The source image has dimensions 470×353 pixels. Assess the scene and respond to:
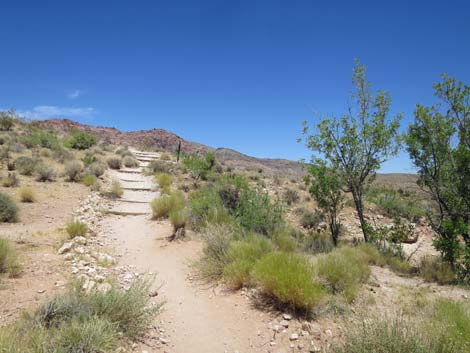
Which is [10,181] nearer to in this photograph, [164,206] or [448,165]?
[164,206]

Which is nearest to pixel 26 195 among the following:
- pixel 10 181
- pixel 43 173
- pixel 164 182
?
pixel 10 181

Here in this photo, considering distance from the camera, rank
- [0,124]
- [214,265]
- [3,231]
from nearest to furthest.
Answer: [214,265], [3,231], [0,124]

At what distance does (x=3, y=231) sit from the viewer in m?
5.67

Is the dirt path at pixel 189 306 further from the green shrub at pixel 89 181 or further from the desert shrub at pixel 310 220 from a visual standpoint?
the desert shrub at pixel 310 220

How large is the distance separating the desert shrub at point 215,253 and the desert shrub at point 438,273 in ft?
12.9

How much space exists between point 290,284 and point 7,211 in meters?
A: 6.83

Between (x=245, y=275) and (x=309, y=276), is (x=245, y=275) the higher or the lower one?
the lower one

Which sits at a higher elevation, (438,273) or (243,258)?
(243,258)

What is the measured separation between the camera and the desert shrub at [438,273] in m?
5.22

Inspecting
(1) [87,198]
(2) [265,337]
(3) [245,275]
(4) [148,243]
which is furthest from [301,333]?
(1) [87,198]

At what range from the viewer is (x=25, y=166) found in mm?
11094

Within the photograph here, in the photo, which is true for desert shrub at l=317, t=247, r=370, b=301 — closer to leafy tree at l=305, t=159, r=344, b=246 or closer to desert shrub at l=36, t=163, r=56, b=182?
leafy tree at l=305, t=159, r=344, b=246

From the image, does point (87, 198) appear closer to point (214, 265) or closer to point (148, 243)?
point (148, 243)

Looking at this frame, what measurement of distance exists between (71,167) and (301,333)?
39.6 feet
